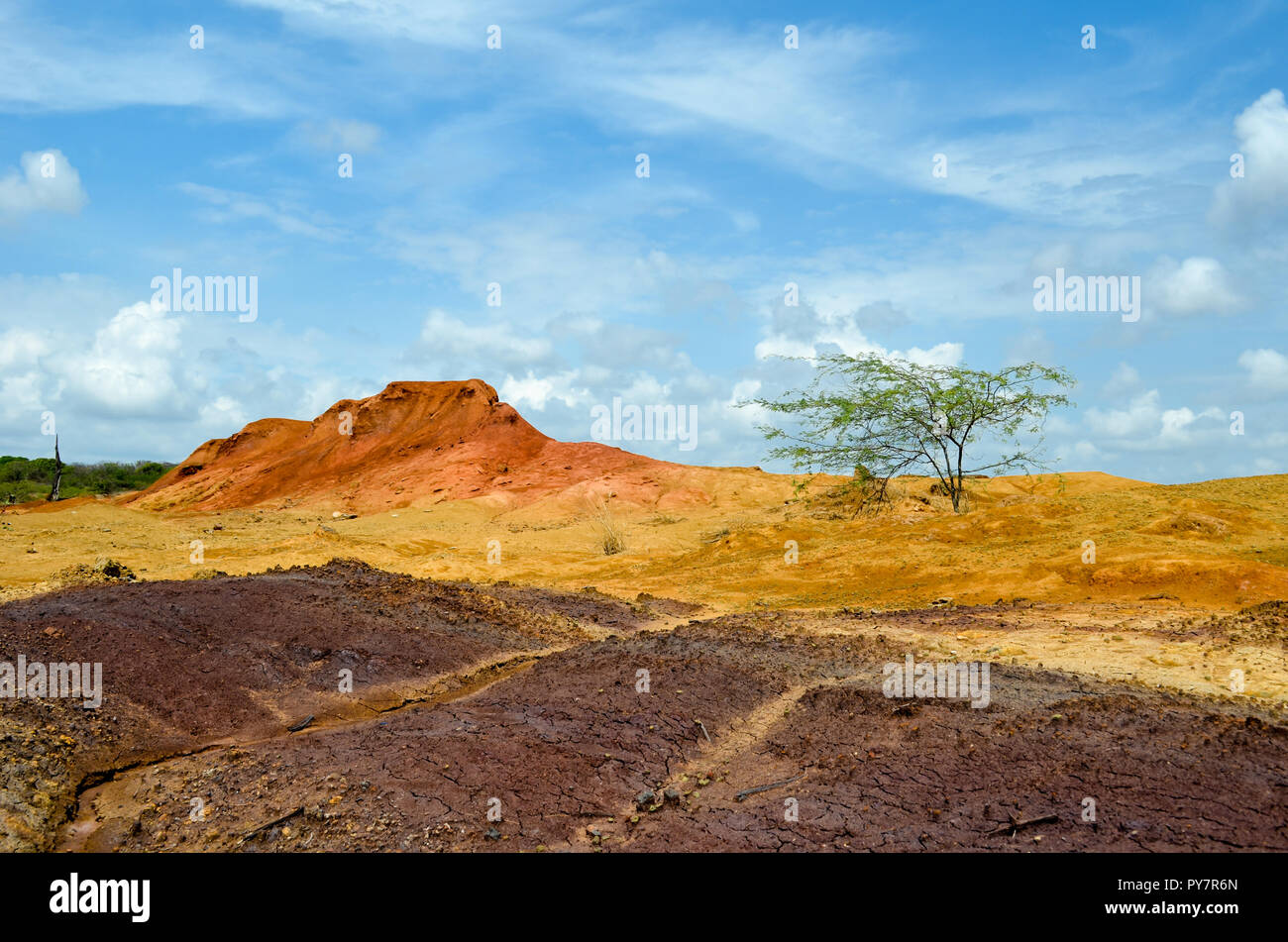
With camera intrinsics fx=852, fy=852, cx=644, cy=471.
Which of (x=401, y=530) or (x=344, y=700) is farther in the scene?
(x=401, y=530)

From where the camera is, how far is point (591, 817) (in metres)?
5.60

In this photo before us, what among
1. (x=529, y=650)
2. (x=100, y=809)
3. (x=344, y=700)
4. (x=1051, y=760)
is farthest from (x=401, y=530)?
(x=1051, y=760)

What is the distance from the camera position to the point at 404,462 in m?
43.0

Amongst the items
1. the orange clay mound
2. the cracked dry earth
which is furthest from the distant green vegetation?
the cracked dry earth

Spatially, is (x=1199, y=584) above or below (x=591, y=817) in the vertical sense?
above

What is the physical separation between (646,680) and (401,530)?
68.6 feet

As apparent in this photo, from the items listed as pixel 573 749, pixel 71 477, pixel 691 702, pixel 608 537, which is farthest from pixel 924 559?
pixel 71 477

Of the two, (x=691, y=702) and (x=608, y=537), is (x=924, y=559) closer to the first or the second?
(x=608, y=537)

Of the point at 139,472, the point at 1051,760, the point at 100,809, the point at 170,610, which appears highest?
the point at 139,472

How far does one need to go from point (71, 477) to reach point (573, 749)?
65.3 m

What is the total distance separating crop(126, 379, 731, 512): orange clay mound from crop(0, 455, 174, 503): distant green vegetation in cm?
775

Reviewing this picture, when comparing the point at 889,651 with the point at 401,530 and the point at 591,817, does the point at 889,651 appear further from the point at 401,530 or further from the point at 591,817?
the point at 401,530

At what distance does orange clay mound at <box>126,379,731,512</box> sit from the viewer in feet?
121

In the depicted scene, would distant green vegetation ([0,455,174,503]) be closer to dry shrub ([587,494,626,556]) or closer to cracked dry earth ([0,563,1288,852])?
dry shrub ([587,494,626,556])
